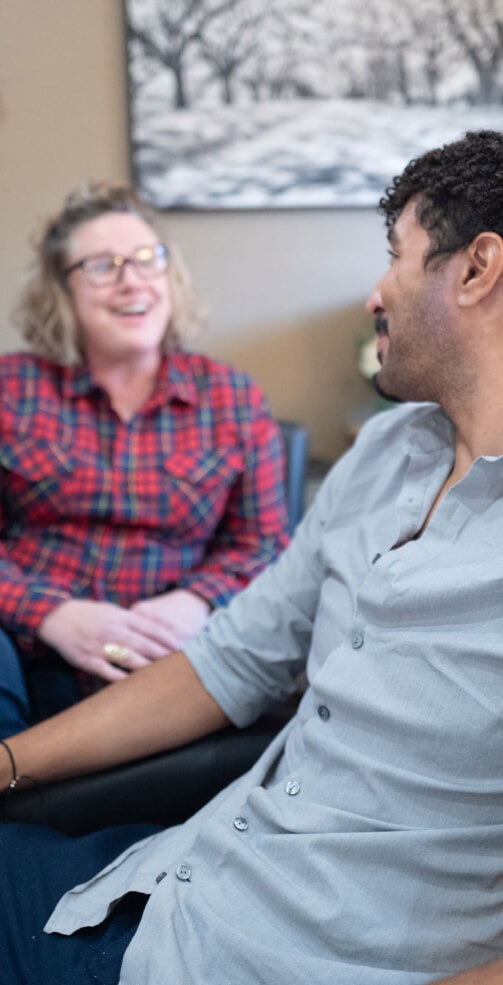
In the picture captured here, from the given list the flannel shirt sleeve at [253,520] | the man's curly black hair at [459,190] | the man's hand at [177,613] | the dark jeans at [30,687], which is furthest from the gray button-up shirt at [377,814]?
the flannel shirt sleeve at [253,520]

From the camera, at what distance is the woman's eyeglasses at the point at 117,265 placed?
73.9 inches

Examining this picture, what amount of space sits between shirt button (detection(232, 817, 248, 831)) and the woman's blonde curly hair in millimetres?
1129

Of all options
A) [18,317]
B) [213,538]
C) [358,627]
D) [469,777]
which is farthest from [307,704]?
[18,317]

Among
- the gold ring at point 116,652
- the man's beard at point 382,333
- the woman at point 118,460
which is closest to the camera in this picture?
the man's beard at point 382,333

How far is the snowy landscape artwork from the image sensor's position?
7.96ft

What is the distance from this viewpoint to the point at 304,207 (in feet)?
8.52

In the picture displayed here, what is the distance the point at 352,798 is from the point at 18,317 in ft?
5.62

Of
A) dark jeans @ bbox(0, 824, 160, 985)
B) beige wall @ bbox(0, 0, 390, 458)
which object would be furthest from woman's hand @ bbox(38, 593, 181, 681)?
beige wall @ bbox(0, 0, 390, 458)

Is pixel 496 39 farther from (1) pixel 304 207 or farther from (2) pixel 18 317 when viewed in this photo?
(2) pixel 18 317

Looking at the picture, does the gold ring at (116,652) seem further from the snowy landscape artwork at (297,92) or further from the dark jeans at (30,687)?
the snowy landscape artwork at (297,92)

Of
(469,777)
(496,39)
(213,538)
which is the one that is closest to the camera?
(469,777)

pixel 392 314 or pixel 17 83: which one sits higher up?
pixel 17 83

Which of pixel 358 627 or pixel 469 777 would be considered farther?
pixel 358 627

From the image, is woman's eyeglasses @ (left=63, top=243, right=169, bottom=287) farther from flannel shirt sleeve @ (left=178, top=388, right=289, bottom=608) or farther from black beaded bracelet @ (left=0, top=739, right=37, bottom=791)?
black beaded bracelet @ (left=0, top=739, right=37, bottom=791)
